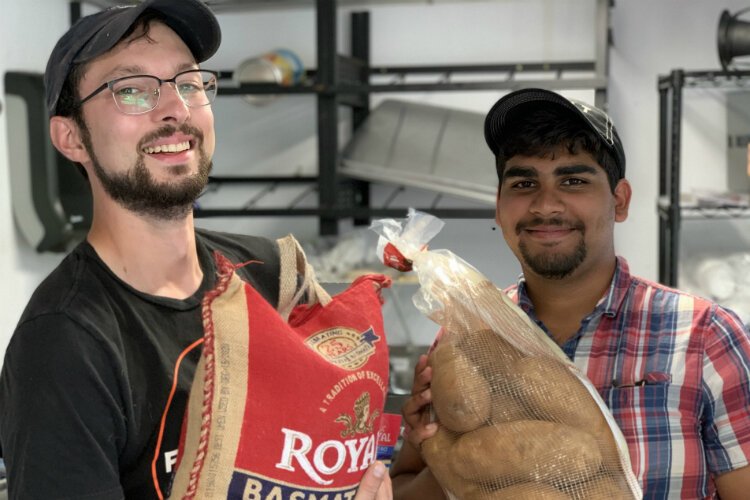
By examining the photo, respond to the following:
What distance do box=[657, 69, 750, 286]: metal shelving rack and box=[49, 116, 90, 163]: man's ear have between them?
86.4 inches

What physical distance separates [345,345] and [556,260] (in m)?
0.37

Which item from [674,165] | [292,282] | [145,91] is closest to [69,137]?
[145,91]

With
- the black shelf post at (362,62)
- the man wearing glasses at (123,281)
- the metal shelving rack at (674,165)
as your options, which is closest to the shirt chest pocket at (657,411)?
the man wearing glasses at (123,281)

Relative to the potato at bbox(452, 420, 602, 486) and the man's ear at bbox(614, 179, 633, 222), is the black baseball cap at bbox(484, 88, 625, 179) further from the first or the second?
the potato at bbox(452, 420, 602, 486)

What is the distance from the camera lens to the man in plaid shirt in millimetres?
1085

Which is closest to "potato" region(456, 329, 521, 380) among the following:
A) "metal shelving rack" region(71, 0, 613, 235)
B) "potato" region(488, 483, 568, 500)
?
"potato" region(488, 483, 568, 500)

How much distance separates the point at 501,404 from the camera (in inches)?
38.8

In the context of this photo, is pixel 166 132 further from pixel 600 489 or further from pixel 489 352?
pixel 600 489

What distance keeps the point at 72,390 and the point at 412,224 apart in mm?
476

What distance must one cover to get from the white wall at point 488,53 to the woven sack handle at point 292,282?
2.10m

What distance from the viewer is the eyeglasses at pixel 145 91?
0.97 metres

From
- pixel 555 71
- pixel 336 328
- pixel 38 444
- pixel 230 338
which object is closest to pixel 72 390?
pixel 38 444

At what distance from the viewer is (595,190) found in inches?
45.6

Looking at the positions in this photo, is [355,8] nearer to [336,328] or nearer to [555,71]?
[555,71]
